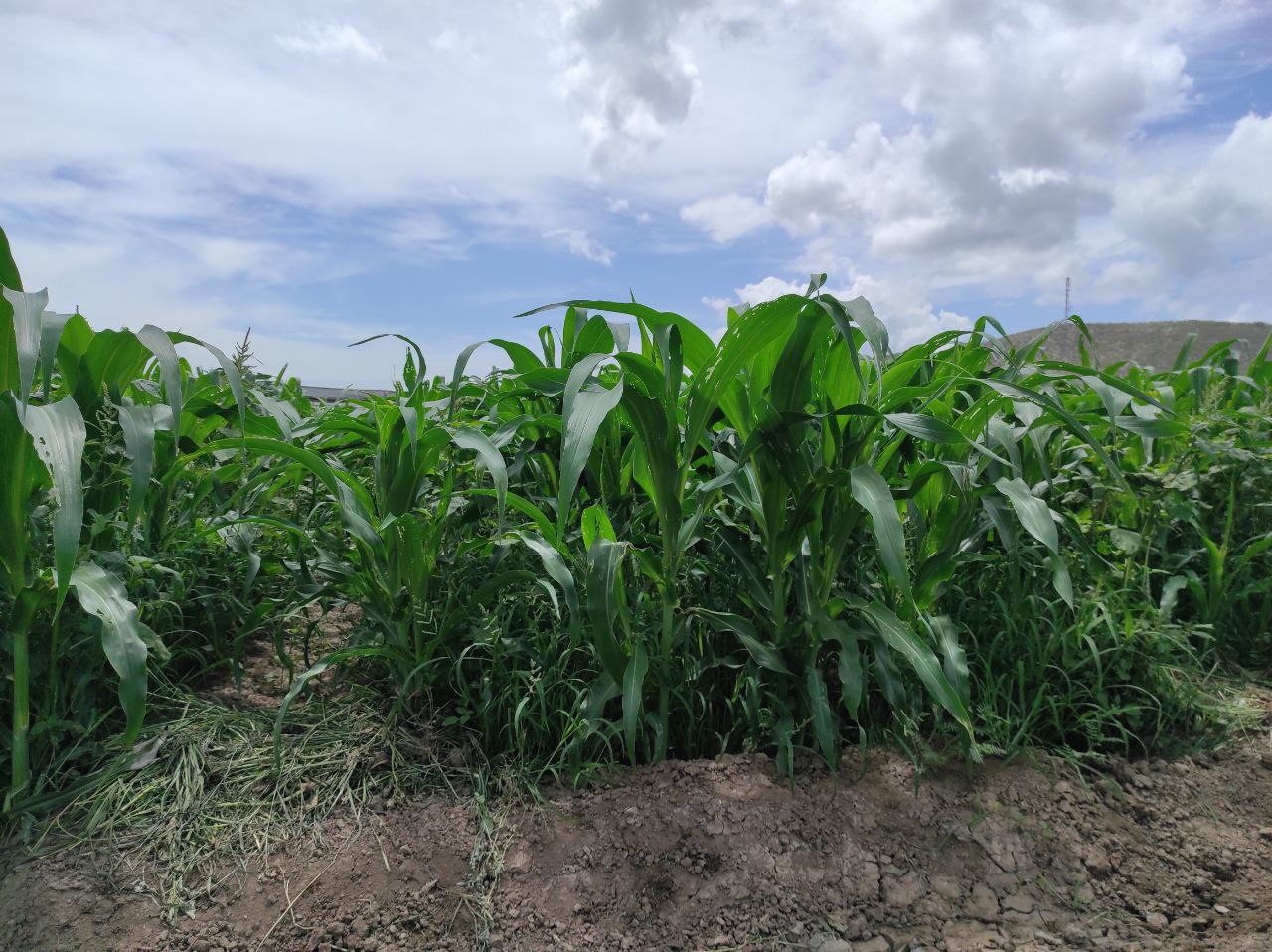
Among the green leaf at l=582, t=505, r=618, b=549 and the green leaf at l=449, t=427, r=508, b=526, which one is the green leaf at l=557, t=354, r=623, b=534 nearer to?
the green leaf at l=449, t=427, r=508, b=526

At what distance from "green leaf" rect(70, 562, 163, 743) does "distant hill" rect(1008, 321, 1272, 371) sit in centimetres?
589

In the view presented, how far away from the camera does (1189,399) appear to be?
2.53 m

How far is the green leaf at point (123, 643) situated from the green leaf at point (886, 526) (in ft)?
3.94

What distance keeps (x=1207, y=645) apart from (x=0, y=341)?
2.85m

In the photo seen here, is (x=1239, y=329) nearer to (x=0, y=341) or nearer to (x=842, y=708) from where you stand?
(x=842, y=708)

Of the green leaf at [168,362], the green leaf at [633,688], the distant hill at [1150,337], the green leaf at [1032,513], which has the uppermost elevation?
the distant hill at [1150,337]

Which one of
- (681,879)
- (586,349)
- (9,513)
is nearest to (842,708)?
(681,879)

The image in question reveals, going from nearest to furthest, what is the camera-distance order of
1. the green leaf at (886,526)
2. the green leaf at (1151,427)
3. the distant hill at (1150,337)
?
1. the green leaf at (886,526)
2. the green leaf at (1151,427)
3. the distant hill at (1150,337)

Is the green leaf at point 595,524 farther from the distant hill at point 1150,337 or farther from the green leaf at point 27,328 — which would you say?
the distant hill at point 1150,337

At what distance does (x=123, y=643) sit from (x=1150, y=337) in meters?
7.52

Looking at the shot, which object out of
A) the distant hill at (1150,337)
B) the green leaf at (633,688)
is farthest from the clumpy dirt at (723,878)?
the distant hill at (1150,337)

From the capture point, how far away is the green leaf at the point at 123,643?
4.48 ft

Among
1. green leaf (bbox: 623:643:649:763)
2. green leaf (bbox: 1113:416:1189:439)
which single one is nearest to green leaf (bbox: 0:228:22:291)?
green leaf (bbox: 623:643:649:763)

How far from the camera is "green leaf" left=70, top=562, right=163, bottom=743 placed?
1.37 m
